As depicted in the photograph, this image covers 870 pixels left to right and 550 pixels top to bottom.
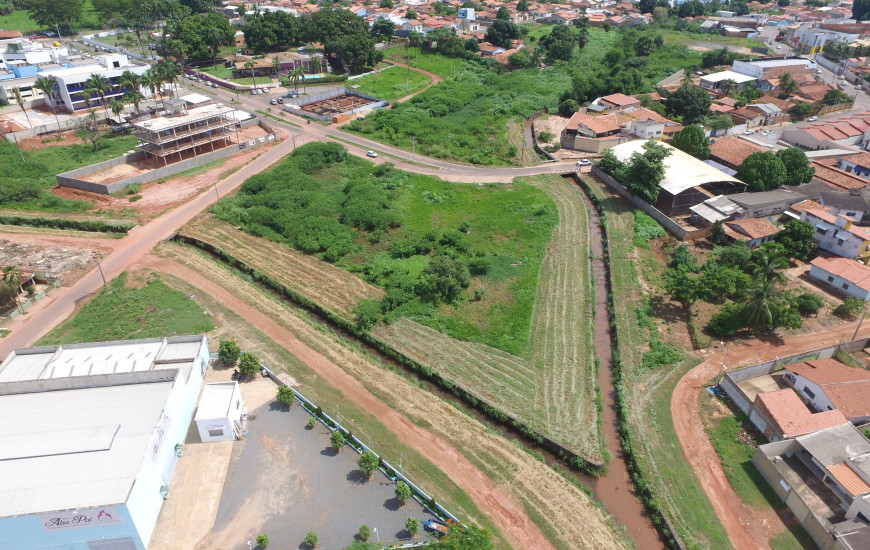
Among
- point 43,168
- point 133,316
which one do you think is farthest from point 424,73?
point 133,316

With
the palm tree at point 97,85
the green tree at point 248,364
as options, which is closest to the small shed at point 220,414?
the green tree at point 248,364

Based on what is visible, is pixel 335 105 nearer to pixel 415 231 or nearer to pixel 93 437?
pixel 415 231

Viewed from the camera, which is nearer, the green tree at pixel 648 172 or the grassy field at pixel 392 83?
the green tree at pixel 648 172

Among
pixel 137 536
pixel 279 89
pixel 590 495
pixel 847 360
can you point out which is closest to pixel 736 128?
pixel 847 360

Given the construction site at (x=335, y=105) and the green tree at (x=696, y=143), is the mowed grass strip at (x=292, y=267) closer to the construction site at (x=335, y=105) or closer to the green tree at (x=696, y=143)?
the construction site at (x=335, y=105)

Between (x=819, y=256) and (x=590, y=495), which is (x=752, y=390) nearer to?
(x=590, y=495)
